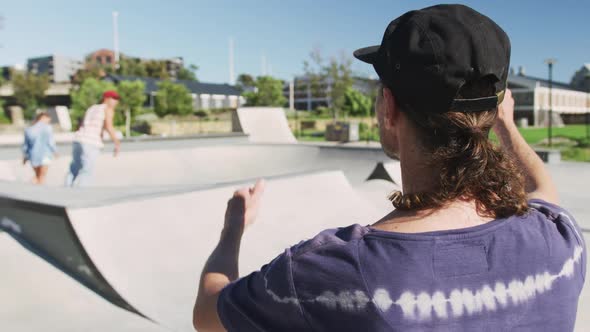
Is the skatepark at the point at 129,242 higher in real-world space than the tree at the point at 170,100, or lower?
lower

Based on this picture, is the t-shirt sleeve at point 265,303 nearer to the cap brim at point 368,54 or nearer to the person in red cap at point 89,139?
the cap brim at point 368,54

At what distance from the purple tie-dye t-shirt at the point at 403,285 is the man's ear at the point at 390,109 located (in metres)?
0.24

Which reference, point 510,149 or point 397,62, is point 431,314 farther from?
point 510,149

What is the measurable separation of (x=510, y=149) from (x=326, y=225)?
4187 millimetres

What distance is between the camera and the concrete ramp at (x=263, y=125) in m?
18.3

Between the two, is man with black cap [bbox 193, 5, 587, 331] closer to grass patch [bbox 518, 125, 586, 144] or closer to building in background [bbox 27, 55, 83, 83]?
grass patch [bbox 518, 125, 586, 144]

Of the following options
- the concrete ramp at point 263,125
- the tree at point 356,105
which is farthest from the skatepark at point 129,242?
the tree at point 356,105

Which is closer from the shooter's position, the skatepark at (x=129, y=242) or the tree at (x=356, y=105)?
the skatepark at (x=129, y=242)

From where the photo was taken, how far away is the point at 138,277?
3.87 meters

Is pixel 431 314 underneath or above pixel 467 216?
underneath

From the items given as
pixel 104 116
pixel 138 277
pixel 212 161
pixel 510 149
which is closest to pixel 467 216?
pixel 510 149

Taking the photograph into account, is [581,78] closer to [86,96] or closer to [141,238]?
[86,96]

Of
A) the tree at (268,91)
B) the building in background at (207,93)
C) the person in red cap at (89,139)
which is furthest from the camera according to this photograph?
the building in background at (207,93)

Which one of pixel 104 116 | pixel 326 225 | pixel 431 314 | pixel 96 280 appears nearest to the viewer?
pixel 431 314
